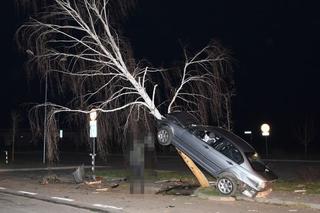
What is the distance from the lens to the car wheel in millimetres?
16656

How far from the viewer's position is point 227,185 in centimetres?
1683

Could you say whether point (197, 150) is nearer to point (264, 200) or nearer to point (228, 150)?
point (228, 150)

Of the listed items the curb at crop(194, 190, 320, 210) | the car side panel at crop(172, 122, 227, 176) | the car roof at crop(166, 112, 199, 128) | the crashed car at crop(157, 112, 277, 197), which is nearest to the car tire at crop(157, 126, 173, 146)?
the crashed car at crop(157, 112, 277, 197)

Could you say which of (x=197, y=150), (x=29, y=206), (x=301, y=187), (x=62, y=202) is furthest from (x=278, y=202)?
(x=29, y=206)

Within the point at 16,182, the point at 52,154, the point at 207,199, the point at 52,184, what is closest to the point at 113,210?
the point at 207,199

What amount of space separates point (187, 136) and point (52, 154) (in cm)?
616

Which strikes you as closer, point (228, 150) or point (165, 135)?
point (228, 150)

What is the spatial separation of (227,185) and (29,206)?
5950 millimetres

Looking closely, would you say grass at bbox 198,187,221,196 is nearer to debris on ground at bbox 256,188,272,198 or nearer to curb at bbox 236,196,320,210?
curb at bbox 236,196,320,210

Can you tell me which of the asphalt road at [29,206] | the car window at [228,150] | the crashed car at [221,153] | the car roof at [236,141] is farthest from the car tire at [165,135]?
the asphalt road at [29,206]

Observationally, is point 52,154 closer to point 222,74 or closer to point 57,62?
point 57,62

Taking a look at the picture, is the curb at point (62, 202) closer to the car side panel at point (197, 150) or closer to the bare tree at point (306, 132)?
the car side panel at point (197, 150)

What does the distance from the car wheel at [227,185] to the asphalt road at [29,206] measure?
4518 mm

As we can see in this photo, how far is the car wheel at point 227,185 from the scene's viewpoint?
16.7 metres
